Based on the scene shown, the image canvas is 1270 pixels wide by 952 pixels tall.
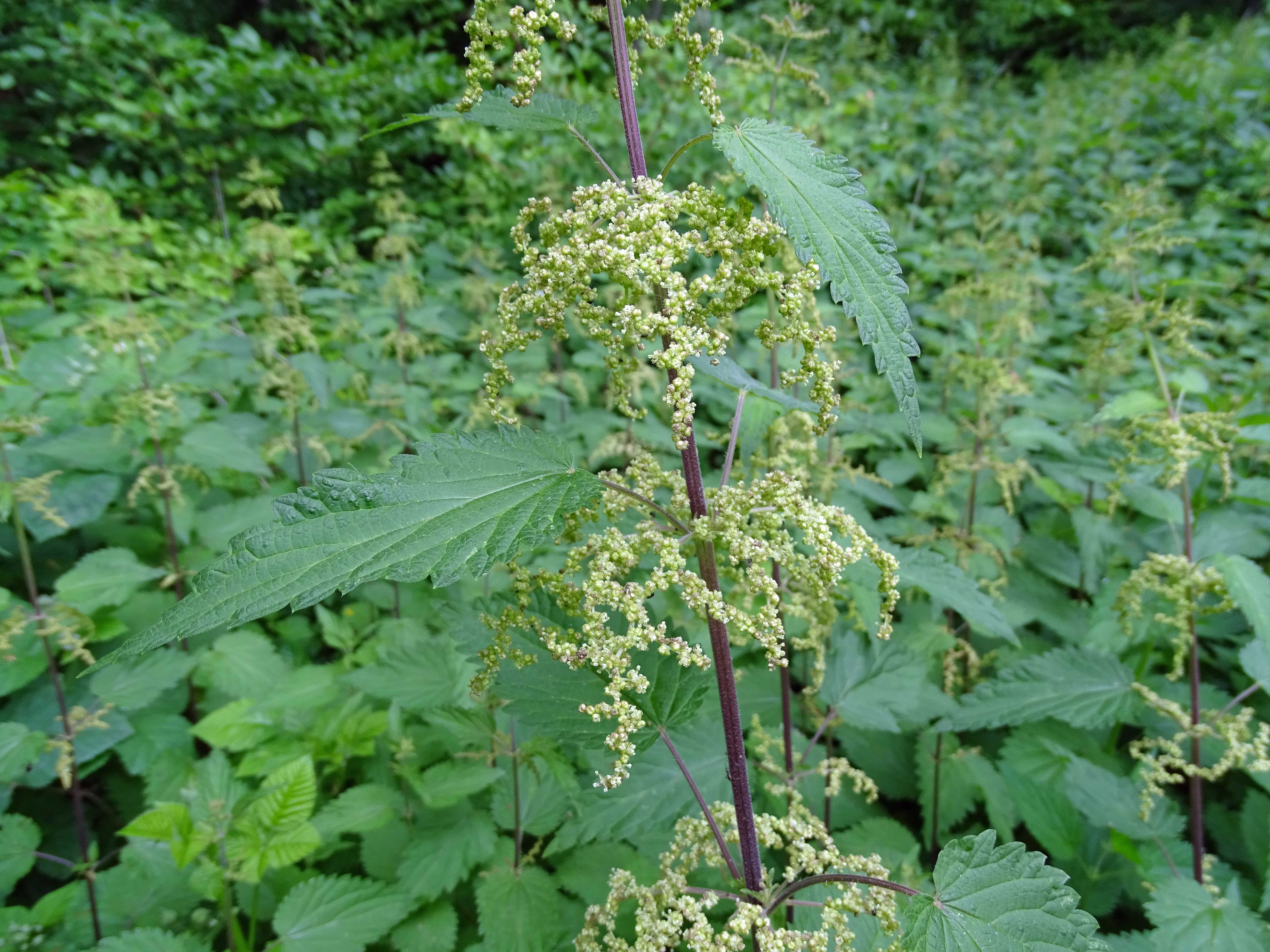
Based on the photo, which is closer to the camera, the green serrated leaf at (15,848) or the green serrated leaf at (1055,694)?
the green serrated leaf at (1055,694)

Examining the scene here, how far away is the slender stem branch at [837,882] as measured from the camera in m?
1.25

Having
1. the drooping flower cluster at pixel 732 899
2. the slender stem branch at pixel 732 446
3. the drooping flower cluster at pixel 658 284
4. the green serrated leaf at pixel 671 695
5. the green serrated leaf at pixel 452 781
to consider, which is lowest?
the green serrated leaf at pixel 452 781

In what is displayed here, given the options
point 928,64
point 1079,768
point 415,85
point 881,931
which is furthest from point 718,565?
point 928,64

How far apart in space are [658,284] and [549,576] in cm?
62

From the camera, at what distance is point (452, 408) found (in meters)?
4.48

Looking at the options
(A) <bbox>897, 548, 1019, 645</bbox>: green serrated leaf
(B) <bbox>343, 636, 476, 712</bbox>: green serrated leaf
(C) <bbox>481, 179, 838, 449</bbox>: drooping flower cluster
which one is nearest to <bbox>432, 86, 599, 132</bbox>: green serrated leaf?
(C) <bbox>481, 179, 838, 449</bbox>: drooping flower cluster

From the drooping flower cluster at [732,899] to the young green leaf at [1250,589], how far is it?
1.53 metres

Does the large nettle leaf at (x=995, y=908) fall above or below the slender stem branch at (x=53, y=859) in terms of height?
above

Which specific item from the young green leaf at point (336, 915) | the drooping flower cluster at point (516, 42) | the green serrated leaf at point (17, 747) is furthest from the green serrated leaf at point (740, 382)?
the green serrated leaf at point (17, 747)

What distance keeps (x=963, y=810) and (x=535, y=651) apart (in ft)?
6.44

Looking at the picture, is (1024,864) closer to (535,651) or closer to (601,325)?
(535,651)

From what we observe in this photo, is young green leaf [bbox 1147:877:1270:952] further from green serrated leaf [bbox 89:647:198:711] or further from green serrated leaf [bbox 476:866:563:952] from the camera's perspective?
green serrated leaf [bbox 89:647:198:711]

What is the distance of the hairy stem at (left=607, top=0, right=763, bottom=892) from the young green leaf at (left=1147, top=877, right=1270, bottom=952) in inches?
51.7

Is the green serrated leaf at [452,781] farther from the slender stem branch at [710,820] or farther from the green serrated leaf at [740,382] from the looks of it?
the green serrated leaf at [740,382]
